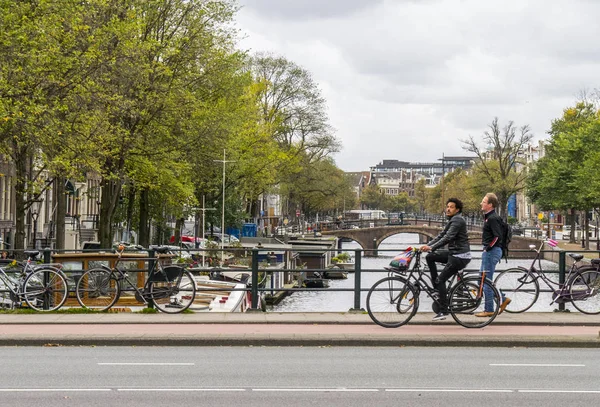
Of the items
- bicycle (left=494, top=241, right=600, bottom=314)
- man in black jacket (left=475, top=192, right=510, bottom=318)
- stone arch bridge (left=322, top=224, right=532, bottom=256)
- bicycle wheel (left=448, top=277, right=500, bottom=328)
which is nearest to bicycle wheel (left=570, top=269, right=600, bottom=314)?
bicycle (left=494, top=241, right=600, bottom=314)

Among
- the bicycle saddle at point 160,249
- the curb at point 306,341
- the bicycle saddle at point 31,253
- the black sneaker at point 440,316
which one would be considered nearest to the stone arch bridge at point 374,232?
the bicycle saddle at point 160,249

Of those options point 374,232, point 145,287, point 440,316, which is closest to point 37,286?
point 145,287

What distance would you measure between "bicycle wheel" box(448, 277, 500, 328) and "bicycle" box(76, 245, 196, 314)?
470 centimetres

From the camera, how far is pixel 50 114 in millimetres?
26984

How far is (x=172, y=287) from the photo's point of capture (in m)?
17.2

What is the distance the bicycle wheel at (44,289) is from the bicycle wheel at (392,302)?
18.3 feet

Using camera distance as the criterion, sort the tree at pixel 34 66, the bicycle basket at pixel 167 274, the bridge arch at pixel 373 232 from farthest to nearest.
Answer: the bridge arch at pixel 373 232
the tree at pixel 34 66
the bicycle basket at pixel 167 274

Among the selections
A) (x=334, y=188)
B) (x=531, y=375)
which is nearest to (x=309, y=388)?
(x=531, y=375)

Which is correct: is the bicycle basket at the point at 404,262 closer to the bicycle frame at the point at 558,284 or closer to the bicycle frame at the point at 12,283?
the bicycle frame at the point at 558,284

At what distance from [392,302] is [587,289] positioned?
4054 mm

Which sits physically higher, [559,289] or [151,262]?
[151,262]

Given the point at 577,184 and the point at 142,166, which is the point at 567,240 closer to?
the point at 577,184

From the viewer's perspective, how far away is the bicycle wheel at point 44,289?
17.0m

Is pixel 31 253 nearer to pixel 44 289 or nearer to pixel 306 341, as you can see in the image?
pixel 44 289
